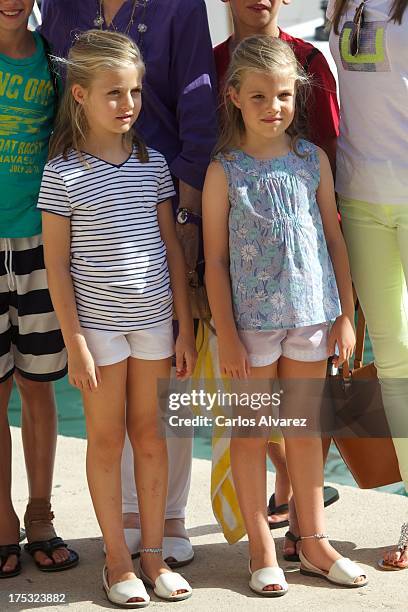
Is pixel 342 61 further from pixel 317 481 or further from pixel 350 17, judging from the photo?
pixel 317 481

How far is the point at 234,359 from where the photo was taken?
292cm

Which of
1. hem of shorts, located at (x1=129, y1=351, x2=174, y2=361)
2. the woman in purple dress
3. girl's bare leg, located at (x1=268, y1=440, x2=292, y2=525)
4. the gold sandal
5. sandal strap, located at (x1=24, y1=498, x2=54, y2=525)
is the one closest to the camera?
hem of shorts, located at (x1=129, y1=351, x2=174, y2=361)

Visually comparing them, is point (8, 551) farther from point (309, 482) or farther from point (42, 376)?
point (309, 482)

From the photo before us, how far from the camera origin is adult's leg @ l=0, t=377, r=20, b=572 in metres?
3.17

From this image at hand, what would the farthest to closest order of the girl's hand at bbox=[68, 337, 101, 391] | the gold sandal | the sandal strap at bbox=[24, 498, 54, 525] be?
the sandal strap at bbox=[24, 498, 54, 525]
the gold sandal
the girl's hand at bbox=[68, 337, 101, 391]

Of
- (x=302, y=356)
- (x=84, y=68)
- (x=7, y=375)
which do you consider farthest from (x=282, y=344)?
(x=84, y=68)

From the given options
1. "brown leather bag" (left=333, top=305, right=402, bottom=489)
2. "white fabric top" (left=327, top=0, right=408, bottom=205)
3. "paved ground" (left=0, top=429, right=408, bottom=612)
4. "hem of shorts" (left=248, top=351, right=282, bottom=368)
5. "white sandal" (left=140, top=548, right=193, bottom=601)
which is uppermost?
"white fabric top" (left=327, top=0, right=408, bottom=205)

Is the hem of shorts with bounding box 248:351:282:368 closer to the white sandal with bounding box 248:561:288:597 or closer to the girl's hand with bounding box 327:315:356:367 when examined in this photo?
the girl's hand with bounding box 327:315:356:367

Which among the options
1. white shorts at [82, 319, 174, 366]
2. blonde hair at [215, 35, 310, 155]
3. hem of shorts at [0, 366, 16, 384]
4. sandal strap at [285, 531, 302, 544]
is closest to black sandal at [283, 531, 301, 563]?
sandal strap at [285, 531, 302, 544]

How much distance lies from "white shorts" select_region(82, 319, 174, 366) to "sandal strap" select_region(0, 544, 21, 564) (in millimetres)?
714

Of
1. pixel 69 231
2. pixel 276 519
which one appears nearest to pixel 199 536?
pixel 276 519

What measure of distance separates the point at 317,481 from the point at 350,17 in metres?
1.37

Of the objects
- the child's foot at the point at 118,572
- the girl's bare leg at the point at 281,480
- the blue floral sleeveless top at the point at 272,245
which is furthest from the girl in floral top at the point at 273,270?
the girl's bare leg at the point at 281,480

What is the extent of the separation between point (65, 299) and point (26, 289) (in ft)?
0.99
